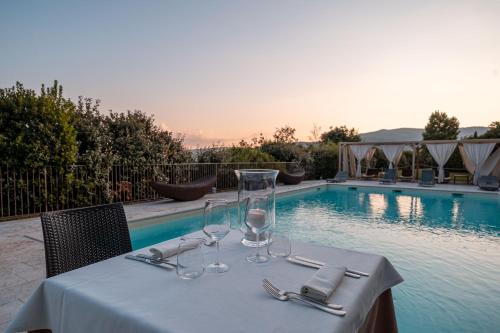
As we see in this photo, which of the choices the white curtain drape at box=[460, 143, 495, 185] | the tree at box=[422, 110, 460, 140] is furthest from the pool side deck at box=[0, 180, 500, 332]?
the tree at box=[422, 110, 460, 140]

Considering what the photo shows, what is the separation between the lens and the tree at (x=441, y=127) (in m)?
34.8

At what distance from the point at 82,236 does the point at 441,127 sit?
141ft

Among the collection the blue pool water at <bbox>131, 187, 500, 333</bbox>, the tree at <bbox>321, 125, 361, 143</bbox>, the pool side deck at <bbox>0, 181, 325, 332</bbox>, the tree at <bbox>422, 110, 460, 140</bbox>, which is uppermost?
the tree at <bbox>422, 110, 460, 140</bbox>

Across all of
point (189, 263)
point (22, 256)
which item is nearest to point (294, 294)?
point (189, 263)

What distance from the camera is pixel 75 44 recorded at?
265 inches

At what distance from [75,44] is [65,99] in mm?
1357

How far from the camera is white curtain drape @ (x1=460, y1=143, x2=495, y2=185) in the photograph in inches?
513

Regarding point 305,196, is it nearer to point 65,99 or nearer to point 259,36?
point 259,36

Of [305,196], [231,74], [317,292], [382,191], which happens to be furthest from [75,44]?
[382,191]

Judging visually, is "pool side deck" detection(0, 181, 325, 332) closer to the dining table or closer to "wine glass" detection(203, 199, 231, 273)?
the dining table

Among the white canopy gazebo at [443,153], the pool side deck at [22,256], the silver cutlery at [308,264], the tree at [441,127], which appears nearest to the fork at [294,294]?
the silver cutlery at [308,264]

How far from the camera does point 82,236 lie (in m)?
1.71

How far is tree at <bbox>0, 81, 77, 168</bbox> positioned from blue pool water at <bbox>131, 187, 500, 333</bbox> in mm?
2668

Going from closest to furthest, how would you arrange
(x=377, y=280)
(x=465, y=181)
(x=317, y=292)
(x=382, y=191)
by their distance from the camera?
(x=317, y=292)
(x=377, y=280)
(x=382, y=191)
(x=465, y=181)
